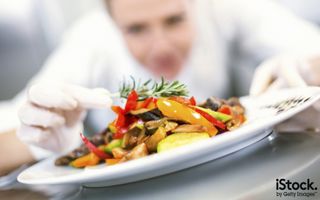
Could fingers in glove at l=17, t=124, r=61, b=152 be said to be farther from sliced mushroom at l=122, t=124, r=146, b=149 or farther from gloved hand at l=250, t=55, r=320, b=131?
gloved hand at l=250, t=55, r=320, b=131

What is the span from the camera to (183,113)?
53cm

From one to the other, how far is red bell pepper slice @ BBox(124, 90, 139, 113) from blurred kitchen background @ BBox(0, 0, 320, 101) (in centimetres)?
78

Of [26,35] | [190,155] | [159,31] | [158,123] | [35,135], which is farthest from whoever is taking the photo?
[26,35]

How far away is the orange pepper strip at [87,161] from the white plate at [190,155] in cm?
1

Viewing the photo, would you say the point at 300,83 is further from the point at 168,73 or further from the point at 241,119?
the point at 168,73

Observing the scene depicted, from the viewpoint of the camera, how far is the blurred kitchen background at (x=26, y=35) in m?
1.31

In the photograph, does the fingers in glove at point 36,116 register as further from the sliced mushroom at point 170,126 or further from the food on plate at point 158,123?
the sliced mushroom at point 170,126

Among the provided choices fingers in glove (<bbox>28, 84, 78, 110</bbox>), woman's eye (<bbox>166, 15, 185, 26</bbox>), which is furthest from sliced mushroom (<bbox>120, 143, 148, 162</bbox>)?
woman's eye (<bbox>166, 15, 185, 26</bbox>)

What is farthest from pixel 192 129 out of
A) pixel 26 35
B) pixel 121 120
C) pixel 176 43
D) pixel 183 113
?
pixel 26 35

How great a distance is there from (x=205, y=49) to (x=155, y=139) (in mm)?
737

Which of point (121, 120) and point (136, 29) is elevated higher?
point (136, 29)

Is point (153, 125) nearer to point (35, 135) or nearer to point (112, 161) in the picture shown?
point (112, 161)

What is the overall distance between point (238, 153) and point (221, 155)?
3 cm

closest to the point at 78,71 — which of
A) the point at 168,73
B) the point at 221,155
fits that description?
the point at 168,73
